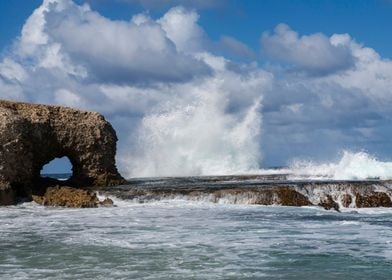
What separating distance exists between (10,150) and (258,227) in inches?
564

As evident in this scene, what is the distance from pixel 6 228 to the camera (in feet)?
56.5

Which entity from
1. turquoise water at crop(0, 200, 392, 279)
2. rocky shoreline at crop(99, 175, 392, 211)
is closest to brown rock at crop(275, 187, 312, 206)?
rocky shoreline at crop(99, 175, 392, 211)

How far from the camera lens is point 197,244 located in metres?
13.8

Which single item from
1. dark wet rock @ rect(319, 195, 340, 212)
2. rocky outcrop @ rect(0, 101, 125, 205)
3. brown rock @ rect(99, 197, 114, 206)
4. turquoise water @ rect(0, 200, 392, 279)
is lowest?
turquoise water @ rect(0, 200, 392, 279)

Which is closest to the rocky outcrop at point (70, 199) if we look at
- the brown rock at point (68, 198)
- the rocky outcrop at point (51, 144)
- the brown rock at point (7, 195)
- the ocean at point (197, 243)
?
the brown rock at point (68, 198)

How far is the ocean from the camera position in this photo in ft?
35.6

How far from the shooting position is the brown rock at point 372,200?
2333 centimetres

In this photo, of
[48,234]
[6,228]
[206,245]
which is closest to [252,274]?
[206,245]

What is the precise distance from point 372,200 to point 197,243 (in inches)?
461

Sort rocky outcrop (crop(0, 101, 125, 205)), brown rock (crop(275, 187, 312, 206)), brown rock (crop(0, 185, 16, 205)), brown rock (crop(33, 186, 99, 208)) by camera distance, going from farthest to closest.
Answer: rocky outcrop (crop(0, 101, 125, 205)) < brown rock (crop(0, 185, 16, 205)) < brown rock (crop(33, 186, 99, 208)) < brown rock (crop(275, 187, 312, 206))

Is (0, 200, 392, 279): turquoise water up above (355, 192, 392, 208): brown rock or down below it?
below

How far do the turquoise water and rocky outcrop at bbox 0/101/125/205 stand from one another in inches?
234

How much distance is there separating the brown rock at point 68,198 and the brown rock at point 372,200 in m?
10.1

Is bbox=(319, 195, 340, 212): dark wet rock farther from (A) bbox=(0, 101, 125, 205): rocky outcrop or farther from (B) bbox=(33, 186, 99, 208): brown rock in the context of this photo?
(A) bbox=(0, 101, 125, 205): rocky outcrop
